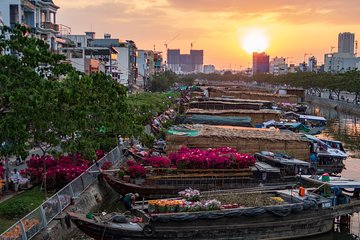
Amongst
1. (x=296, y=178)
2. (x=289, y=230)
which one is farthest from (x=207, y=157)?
(x=289, y=230)

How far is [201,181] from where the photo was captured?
2678 centimetres

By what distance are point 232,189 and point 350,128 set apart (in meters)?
46.2

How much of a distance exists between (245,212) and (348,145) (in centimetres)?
3474

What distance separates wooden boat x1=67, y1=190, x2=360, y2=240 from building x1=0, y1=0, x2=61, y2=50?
1274 inches

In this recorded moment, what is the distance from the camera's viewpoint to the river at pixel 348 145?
2348 centimetres

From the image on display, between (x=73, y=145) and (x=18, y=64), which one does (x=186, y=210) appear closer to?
(x=73, y=145)

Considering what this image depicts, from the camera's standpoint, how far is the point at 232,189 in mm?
26375

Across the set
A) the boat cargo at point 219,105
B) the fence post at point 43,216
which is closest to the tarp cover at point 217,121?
the boat cargo at point 219,105

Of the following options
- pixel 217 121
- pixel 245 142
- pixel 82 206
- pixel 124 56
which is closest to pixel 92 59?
pixel 217 121

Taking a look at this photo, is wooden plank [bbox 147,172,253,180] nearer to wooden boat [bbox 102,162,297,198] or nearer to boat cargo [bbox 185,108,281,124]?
wooden boat [bbox 102,162,297,198]

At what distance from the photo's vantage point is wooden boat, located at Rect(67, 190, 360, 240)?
18625 millimetres

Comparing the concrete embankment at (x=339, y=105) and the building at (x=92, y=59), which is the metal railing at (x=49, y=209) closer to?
the building at (x=92, y=59)

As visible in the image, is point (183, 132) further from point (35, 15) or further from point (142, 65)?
point (142, 65)

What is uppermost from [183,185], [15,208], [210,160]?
[210,160]
